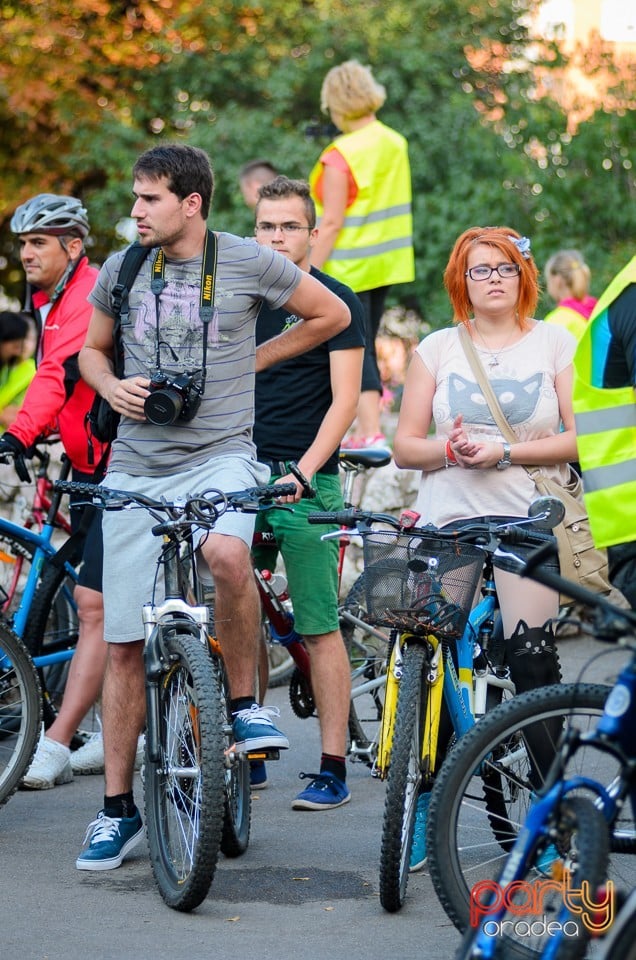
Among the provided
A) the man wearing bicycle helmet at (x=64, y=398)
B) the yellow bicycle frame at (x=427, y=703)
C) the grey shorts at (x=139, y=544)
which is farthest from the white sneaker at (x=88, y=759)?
the yellow bicycle frame at (x=427, y=703)

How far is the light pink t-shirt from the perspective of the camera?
5031 mm

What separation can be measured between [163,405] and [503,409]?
1115 millimetres

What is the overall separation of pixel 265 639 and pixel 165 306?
2.17 m

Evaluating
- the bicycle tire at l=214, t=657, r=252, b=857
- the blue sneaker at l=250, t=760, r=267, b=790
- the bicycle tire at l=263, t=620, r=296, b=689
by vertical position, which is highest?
the bicycle tire at l=214, t=657, r=252, b=857

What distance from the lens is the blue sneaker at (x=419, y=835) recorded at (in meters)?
4.77

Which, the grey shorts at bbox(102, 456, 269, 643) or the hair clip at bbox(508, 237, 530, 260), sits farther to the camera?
the hair clip at bbox(508, 237, 530, 260)

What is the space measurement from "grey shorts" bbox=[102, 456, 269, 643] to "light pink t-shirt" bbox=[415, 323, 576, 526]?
0.66 m

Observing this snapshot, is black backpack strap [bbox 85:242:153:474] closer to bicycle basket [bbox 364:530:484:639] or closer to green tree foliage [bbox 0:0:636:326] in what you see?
bicycle basket [bbox 364:530:484:639]

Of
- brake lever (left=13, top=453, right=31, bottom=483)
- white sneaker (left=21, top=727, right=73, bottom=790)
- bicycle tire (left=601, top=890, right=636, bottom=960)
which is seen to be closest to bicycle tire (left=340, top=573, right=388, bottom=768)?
white sneaker (left=21, top=727, right=73, bottom=790)

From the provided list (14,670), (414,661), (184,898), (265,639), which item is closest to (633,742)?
(414,661)

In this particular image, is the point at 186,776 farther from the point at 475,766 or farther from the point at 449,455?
the point at 449,455

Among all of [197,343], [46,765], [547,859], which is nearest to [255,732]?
[197,343]

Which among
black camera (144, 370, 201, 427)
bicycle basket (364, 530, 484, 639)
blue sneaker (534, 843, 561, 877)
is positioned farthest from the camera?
black camera (144, 370, 201, 427)

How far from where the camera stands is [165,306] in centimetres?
501
